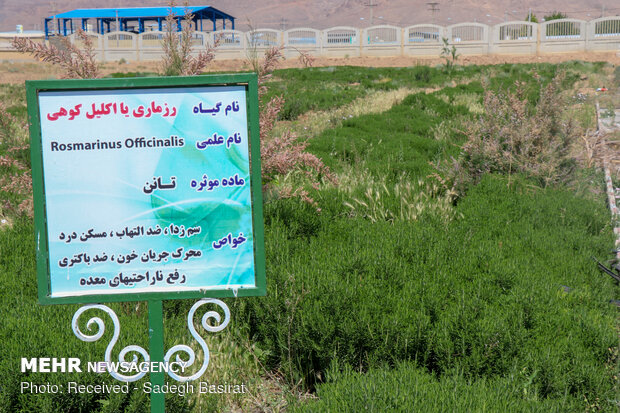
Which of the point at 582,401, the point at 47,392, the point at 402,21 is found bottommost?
the point at 582,401

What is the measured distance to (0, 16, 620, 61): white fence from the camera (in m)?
49.5

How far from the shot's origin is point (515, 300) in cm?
371

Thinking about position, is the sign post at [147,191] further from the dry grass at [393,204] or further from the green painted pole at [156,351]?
the dry grass at [393,204]

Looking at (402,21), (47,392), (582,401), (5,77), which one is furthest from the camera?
(402,21)

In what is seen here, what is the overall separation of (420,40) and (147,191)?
5450 cm

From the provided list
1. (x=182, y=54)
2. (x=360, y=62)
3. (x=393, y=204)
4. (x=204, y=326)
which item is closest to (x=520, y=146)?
(x=393, y=204)

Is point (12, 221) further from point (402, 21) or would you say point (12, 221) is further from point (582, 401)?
point (402, 21)

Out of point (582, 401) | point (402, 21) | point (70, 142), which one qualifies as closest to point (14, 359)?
point (70, 142)

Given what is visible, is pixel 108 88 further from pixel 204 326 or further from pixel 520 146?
pixel 520 146

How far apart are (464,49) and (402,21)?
100 m

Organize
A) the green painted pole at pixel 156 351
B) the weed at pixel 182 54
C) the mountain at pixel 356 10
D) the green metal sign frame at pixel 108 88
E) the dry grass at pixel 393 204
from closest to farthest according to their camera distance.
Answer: the green metal sign frame at pixel 108 88 < the green painted pole at pixel 156 351 < the weed at pixel 182 54 < the dry grass at pixel 393 204 < the mountain at pixel 356 10

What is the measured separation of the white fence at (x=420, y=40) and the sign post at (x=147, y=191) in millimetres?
46790

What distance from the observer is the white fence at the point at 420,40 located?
162ft

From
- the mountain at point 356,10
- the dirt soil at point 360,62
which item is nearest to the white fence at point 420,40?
the dirt soil at point 360,62
